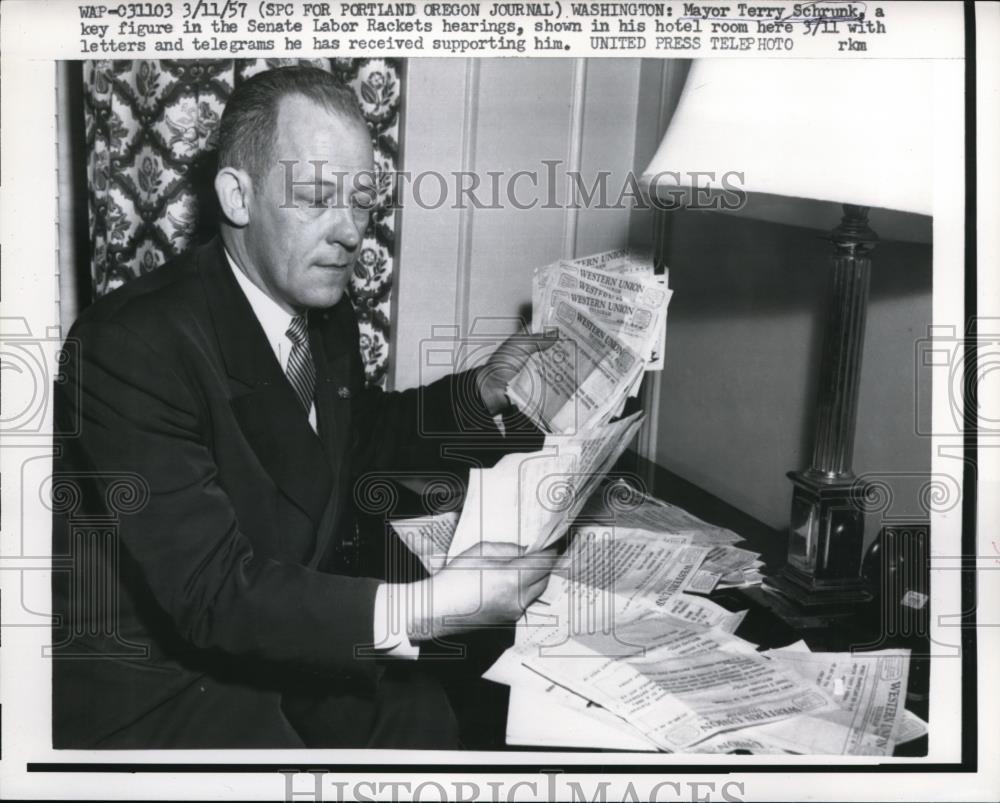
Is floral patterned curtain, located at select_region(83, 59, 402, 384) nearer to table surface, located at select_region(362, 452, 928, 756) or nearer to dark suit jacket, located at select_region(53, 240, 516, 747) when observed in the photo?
dark suit jacket, located at select_region(53, 240, 516, 747)

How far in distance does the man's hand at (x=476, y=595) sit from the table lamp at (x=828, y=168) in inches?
13.9

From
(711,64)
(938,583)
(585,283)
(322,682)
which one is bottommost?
(322,682)

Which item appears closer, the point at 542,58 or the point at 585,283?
the point at 542,58

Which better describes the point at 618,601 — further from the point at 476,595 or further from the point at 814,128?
the point at 814,128

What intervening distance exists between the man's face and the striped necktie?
0.03 meters

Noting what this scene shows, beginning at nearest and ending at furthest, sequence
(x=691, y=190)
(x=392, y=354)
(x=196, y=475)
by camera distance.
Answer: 1. (x=196, y=475)
2. (x=691, y=190)
3. (x=392, y=354)

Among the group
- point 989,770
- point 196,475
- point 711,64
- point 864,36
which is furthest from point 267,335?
point 989,770

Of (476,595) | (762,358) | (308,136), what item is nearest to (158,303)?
(308,136)

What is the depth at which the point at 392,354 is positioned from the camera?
1447 millimetres

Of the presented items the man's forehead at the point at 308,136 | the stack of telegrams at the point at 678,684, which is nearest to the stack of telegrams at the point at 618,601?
the stack of telegrams at the point at 678,684

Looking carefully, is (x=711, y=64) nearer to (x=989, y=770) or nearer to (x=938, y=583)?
(x=938, y=583)

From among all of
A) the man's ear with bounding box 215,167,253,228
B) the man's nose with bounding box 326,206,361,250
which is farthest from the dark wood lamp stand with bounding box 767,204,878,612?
the man's ear with bounding box 215,167,253,228

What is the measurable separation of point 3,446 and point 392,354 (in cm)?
60

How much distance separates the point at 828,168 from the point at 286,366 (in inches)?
26.7
